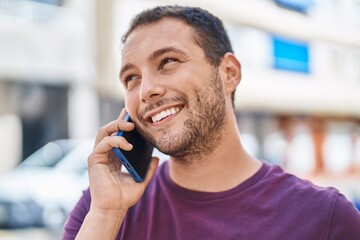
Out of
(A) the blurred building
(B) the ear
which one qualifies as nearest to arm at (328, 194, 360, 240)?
(B) the ear

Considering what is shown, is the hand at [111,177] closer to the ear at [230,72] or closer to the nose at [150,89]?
the nose at [150,89]

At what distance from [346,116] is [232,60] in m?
22.3

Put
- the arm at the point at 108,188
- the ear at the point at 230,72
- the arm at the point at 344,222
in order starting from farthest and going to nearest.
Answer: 1. the ear at the point at 230,72
2. the arm at the point at 108,188
3. the arm at the point at 344,222

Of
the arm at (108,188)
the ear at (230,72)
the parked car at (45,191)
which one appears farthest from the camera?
the parked car at (45,191)

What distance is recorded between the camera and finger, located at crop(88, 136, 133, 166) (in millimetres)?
1970

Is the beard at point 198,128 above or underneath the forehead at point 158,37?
underneath

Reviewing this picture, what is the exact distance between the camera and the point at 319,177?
18.9 metres

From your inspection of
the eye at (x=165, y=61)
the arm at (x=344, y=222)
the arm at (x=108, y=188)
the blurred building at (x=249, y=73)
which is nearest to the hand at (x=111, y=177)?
the arm at (x=108, y=188)

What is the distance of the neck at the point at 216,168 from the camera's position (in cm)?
199

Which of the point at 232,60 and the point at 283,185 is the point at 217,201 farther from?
the point at 232,60

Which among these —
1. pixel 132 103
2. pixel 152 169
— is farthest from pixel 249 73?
pixel 132 103

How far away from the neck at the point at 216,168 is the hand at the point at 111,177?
13 cm

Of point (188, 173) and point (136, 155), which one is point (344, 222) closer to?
point (188, 173)

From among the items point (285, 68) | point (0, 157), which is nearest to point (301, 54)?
point (285, 68)
